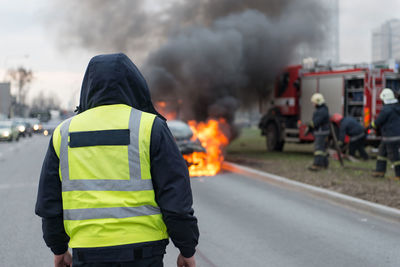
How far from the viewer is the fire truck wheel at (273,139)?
15695 millimetres

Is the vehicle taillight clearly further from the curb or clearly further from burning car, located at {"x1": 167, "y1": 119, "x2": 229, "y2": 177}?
the curb

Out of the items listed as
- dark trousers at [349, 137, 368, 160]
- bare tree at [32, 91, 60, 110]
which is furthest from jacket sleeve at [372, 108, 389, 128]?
bare tree at [32, 91, 60, 110]

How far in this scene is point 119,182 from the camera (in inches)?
76.4

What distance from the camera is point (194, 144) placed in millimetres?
10867

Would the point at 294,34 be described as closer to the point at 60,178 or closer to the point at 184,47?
the point at 184,47

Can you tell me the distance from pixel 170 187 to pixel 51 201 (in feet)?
1.86

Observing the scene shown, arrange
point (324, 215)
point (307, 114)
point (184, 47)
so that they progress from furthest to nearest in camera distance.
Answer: point (184, 47) < point (307, 114) < point (324, 215)

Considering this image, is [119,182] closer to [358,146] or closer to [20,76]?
[358,146]

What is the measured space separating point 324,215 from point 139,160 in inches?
195

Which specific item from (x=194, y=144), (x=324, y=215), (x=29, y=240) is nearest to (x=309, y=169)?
(x=194, y=144)

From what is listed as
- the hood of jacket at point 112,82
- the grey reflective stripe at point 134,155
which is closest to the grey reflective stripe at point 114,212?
the grey reflective stripe at point 134,155

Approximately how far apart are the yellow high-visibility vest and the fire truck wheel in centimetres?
1395

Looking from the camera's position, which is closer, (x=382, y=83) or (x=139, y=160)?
(x=139, y=160)

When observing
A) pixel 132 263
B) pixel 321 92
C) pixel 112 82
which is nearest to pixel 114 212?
pixel 132 263
